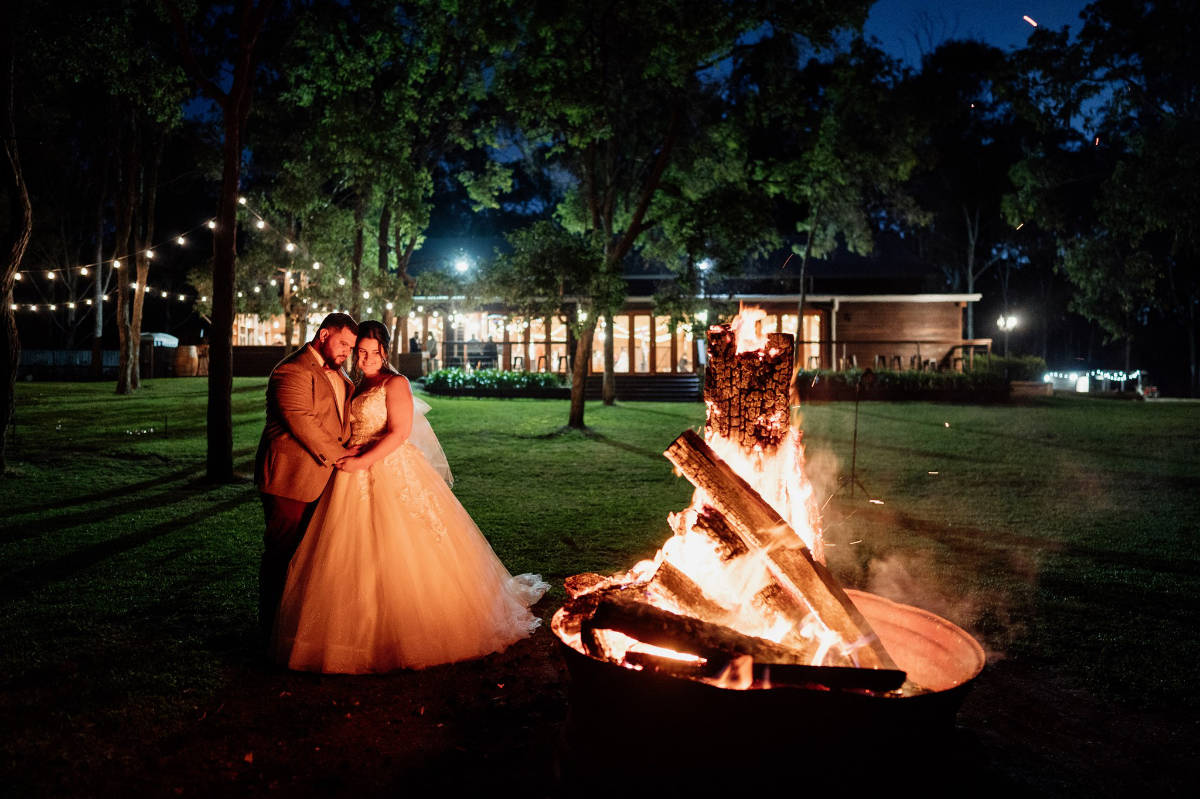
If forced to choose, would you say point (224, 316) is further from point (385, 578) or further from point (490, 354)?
point (490, 354)

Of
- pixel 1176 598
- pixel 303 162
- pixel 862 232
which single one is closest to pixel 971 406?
pixel 862 232

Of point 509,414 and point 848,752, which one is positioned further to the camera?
point 509,414

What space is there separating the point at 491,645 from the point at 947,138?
4643cm

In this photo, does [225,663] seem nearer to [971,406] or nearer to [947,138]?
[971,406]

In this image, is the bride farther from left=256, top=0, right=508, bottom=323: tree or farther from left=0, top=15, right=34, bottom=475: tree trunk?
left=256, top=0, right=508, bottom=323: tree

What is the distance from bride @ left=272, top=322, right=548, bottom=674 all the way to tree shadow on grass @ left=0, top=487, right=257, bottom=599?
292 cm

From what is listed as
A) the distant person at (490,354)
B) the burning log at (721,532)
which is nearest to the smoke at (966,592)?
the burning log at (721,532)

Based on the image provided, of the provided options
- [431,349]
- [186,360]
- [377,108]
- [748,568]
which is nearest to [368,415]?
[748,568]

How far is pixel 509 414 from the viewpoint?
64.5 feet

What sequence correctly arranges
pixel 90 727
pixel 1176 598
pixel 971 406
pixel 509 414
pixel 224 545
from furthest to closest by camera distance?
pixel 971 406
pixel 509 414
pixel 224 545
pixel 1176 598
pixel 90 727

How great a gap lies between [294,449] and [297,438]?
0.08 m

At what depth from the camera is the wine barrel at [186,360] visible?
116 ft

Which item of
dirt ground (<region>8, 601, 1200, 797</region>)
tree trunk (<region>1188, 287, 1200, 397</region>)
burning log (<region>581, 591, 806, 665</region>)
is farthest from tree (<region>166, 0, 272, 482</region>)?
tree trunk (<region>1188, 287, 1200, 397</region>)

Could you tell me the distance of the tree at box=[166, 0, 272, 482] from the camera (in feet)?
31.3
